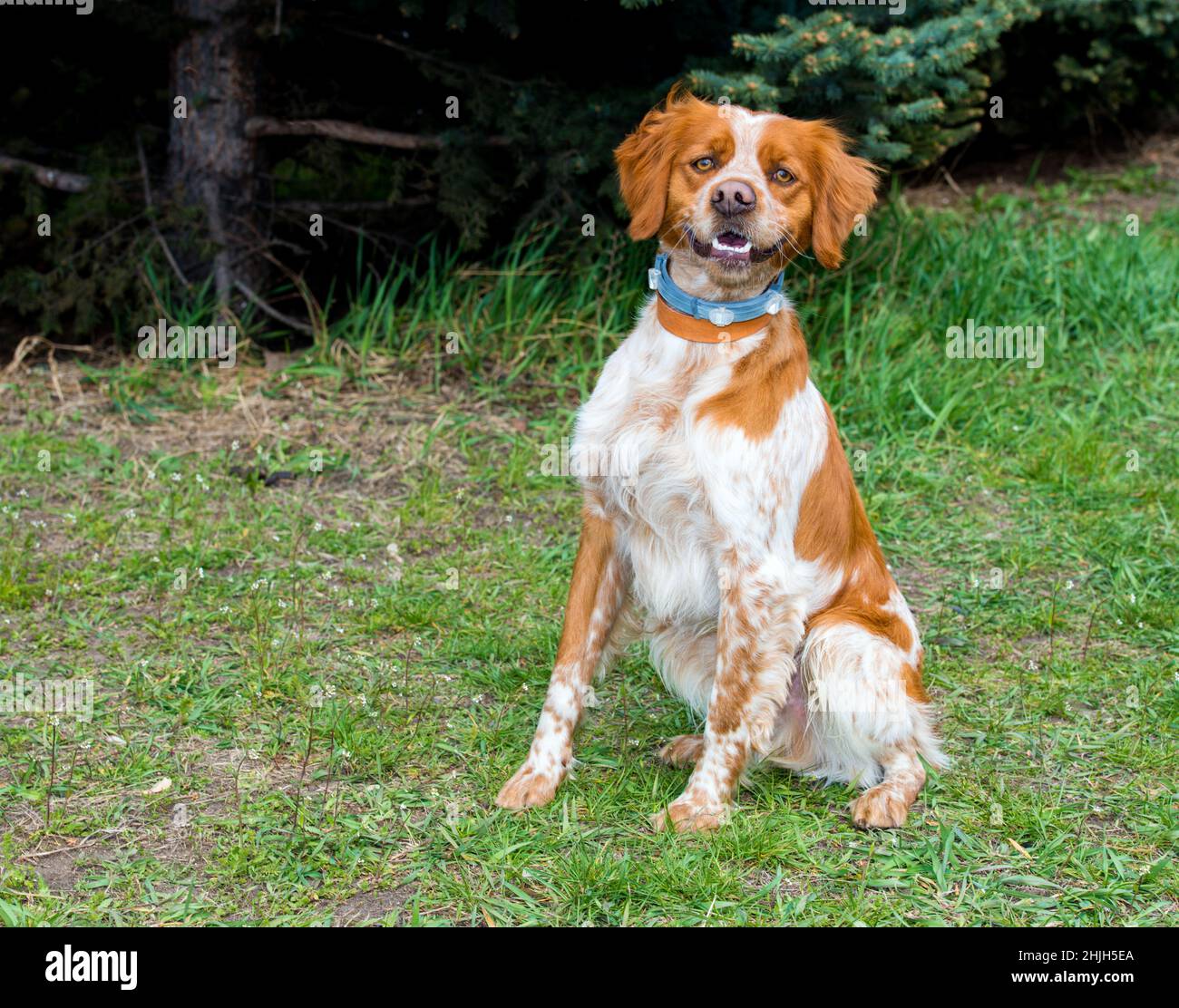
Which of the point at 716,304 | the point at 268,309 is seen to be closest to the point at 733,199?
the point at 716,304

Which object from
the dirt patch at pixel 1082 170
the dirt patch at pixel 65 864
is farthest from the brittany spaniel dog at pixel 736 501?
the dirt patch at pixel 1082 170

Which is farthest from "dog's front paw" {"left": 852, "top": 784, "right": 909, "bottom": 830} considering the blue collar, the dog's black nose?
the dog's black nose

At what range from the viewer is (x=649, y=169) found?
3.26 m

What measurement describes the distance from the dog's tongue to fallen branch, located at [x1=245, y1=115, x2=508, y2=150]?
110 inches

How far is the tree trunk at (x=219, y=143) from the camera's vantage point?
5613 millimetres

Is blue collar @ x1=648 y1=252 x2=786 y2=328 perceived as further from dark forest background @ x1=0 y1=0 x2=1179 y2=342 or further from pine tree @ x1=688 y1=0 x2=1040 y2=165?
dark forest background @ x1=0 y1=0 x2=1179 y2=342

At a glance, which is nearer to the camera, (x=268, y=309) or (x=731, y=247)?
(x=731, y=247)

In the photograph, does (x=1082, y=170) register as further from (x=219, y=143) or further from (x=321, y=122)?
(x=219, y=143)

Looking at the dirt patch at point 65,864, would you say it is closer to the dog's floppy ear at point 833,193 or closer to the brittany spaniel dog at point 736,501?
the brittany spaniel dog at point 736,501

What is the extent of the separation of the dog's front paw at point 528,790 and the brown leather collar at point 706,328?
3.60 ft

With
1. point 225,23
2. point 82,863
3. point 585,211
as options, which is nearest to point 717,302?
point 82,863

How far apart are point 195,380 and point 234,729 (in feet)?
7.90

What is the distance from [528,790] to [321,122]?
11.7 ft

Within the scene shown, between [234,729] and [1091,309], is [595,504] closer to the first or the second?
[234,729]
